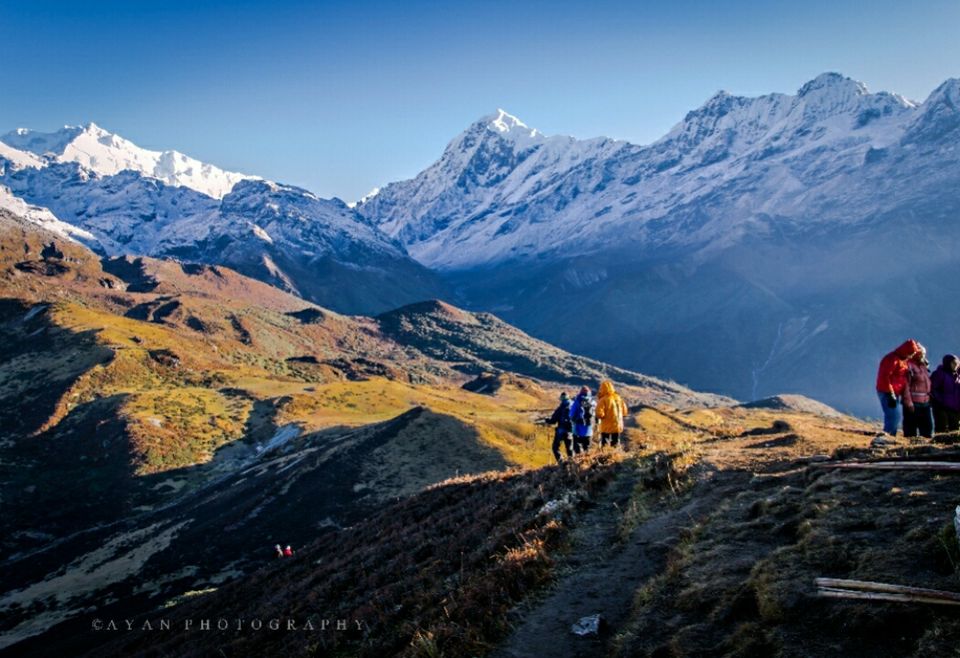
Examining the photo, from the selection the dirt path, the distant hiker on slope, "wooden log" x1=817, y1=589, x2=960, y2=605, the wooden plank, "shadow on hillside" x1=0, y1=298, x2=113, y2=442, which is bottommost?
the dirt path

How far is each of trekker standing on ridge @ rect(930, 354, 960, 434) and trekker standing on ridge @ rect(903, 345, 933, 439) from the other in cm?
55

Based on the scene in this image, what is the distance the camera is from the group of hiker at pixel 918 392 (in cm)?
2006

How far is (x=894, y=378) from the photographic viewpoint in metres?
20.2

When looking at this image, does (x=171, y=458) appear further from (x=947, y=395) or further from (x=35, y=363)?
(x=947, y=395)

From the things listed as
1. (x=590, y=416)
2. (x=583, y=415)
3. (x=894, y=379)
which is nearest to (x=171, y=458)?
(x=583, y=415)

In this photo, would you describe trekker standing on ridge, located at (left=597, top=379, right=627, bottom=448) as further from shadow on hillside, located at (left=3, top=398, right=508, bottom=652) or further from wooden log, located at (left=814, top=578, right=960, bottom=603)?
shadow on hillside, located at (left=3, top=398, right=508, bottom=652)

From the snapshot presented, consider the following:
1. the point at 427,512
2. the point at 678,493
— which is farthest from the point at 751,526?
the point at 427,512

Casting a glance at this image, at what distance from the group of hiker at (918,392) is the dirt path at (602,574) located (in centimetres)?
770

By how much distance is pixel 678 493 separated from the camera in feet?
54.9

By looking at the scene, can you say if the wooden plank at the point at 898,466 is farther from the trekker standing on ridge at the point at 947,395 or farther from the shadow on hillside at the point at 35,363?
the shadow on hillside at the point at 35,363

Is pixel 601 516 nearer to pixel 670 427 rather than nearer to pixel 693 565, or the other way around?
pixel 693 565

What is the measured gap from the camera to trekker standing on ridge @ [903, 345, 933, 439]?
20.0 meters

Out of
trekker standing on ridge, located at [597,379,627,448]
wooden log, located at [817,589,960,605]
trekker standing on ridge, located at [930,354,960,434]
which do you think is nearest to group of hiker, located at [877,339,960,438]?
trekker standing on ridge, located at [930,354,960,434]

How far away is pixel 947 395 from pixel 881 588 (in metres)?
15.8
